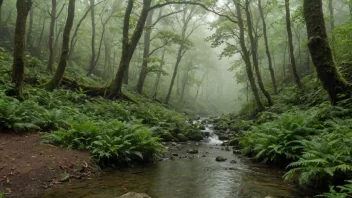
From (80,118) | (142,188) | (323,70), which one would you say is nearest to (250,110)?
(323,70)

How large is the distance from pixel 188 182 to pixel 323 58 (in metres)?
6.34

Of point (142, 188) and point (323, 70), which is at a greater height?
point (323, 70)

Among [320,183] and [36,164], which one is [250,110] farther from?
[36,164]

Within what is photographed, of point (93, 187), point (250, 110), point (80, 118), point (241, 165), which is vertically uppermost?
point (250, 110)

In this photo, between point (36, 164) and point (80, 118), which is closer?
point (36, 164)

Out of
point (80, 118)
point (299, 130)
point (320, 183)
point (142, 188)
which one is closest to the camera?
point (320, 183)

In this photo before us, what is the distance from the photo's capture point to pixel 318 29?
9.16 metres

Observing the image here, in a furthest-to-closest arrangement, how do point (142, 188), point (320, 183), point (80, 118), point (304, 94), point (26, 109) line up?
point (304, 94)
point (80, 118)
point (26, 109)
point (142, 188)
point (320, 183)

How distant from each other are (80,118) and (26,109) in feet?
5.96

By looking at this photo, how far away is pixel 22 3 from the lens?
10062 millimetres

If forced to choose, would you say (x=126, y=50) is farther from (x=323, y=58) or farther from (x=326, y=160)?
(x=326, y=160)

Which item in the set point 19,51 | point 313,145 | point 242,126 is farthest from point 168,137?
point 313,145

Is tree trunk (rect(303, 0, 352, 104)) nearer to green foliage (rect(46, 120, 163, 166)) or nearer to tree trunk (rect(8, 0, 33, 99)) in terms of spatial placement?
green foliage (rect(46, 120, 163, 166))

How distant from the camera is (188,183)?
6.89m
